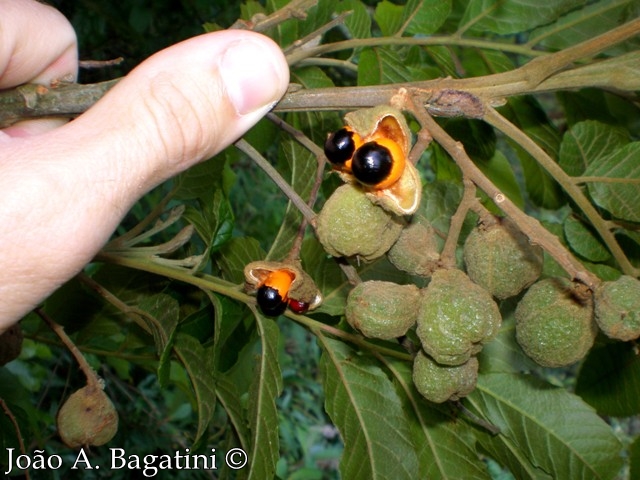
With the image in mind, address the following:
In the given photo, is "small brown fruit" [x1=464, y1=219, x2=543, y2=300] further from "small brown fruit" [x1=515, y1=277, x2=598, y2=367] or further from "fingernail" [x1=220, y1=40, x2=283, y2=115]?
"fingernail" [x1=220, y1=40, x2=283, y2=115]

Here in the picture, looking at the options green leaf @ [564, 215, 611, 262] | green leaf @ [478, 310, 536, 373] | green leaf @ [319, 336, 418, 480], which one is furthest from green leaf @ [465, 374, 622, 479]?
green leaf @ [564, 215, 611, 262]

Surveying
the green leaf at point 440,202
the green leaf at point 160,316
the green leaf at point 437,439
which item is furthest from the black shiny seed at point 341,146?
the green leaf at point 437,439

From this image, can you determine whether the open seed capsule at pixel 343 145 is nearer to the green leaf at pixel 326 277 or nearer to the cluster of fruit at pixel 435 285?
the cluster of fruit at pixel 435 285

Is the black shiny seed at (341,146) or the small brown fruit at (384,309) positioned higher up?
the black shiny seed at (341,146)

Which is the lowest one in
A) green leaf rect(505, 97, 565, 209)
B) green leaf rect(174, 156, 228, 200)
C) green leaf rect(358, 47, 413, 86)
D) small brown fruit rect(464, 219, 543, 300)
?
green leaf rect(174, 156, 228, 200)

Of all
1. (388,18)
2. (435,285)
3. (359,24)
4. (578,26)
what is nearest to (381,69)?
(359,24)

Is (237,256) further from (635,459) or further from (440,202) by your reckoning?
(635,459)
